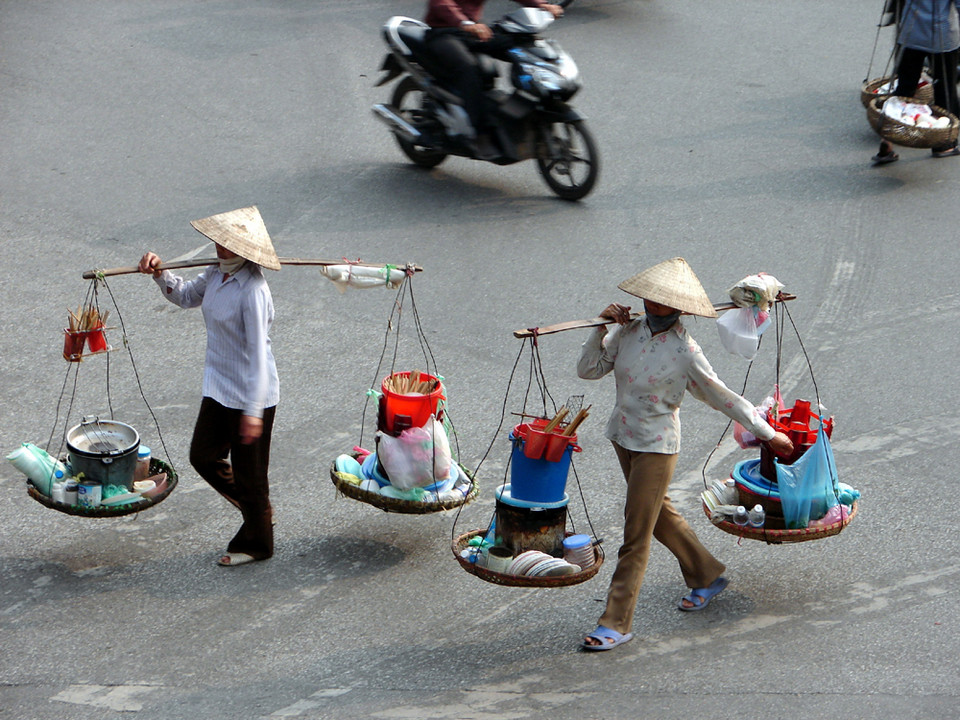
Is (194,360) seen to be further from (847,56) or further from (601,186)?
(847,56)

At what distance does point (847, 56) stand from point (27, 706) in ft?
35.5

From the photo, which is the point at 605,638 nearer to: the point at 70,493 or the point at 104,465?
the point at 104,465

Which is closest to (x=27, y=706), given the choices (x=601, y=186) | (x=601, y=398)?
(x=601, y=398)

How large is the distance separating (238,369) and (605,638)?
1890 millimetres

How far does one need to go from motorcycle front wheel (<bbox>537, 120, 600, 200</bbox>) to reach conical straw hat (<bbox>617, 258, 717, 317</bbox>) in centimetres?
442

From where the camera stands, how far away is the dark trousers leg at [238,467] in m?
5.13

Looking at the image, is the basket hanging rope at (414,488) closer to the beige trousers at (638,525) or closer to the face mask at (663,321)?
the beige trousers at (638,525)

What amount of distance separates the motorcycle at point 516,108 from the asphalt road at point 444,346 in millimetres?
353

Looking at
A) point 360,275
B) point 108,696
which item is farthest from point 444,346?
point 108,696

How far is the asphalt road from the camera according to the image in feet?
15.1

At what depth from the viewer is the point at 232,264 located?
4.96 metres

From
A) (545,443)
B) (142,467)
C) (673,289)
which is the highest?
(673,289)

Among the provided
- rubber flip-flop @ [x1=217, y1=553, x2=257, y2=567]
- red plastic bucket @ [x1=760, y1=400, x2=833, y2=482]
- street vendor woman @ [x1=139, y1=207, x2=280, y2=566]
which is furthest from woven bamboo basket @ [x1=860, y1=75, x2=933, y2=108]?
rubber flip-flop @ [x1=217, y1=553, x2=257, y2=567]

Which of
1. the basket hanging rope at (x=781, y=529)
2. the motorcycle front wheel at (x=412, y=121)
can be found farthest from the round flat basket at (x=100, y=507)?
the motorcycle front wheel at (x=412, y=121)
